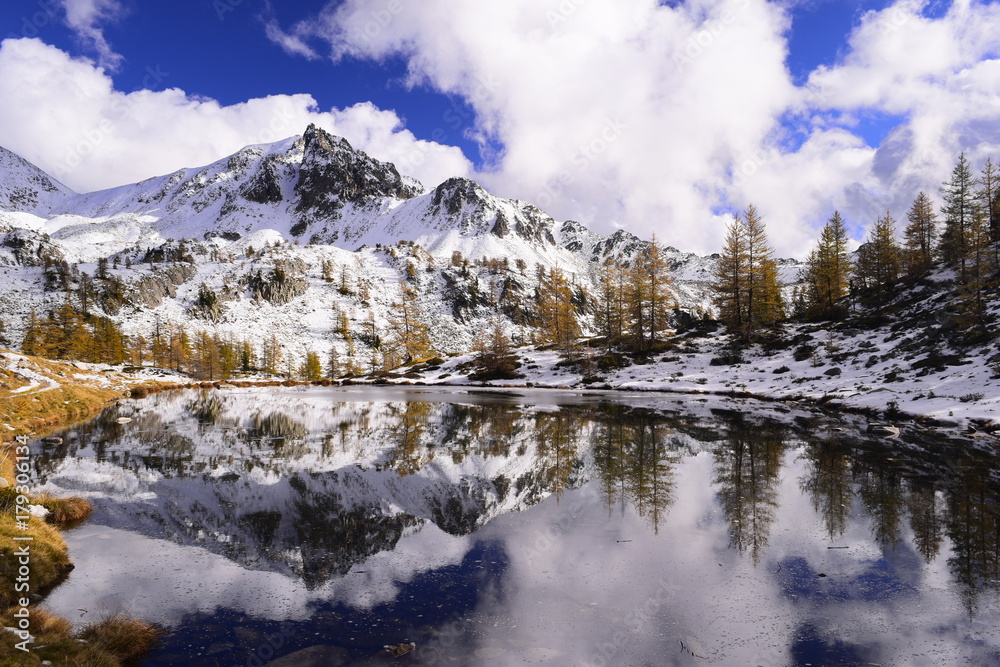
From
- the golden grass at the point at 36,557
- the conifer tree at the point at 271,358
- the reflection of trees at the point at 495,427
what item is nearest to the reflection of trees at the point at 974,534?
the reflection of trees at the point at 495,427

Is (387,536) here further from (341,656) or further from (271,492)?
(271,492)

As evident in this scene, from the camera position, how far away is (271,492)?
1315cm

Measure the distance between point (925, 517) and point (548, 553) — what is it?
887 cm

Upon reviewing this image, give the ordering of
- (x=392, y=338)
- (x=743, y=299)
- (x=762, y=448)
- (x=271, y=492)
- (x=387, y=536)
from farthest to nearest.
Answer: (x=392, y=338), (x=743, y=299), (x=762, y=448), (x=271, y=492), (x=387, y=536)

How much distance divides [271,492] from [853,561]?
1404 centimetres

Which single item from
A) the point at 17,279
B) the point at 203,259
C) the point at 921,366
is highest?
the point at 203,259

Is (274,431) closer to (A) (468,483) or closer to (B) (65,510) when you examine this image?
(B) (65,510)

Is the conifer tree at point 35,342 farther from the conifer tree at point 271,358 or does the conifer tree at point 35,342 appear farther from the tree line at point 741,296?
the conifer tree at point 271,358

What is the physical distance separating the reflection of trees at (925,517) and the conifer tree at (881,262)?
5509 cm

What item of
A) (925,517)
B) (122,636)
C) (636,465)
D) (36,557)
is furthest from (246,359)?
(925,517)

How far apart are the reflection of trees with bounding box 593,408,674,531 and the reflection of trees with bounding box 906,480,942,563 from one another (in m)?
4.96

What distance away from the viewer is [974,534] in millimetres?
9430

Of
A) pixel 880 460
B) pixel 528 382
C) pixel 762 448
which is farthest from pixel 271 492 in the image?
pixel 528 382

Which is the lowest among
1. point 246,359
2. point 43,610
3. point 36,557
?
point 43,610
